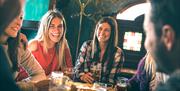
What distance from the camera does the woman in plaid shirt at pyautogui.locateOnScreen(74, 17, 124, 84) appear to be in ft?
8.82

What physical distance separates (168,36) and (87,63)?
3.97 feet

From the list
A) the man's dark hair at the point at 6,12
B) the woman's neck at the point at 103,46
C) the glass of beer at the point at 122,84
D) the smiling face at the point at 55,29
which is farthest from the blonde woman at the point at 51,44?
the man's dark hair at the point at 6,12

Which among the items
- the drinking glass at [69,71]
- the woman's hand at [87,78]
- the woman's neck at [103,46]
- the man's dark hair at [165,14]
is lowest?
the woman's hand at [87,78]

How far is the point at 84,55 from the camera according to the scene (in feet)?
8.96

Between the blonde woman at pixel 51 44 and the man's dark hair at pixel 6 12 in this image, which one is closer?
the man's dark hair at pixel 6 12

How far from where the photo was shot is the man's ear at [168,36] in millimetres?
1611

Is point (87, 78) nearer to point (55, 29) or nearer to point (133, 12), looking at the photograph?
point (55, 29)

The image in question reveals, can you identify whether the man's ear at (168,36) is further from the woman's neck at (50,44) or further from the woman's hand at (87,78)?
the woman's neck at (50,44)

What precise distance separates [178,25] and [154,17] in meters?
0.14

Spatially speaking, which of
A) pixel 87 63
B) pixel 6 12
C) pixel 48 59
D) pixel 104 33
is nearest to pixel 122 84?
pixel 87 63

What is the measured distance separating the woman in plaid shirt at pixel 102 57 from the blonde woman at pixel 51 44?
128 mm

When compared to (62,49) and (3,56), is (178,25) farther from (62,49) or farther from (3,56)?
(62,49)

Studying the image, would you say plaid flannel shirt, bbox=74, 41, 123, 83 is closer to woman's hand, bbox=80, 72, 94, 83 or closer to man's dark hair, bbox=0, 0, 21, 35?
woman's hand, bbox=80, 72, 94, 83

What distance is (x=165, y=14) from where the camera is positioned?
1.64 m
